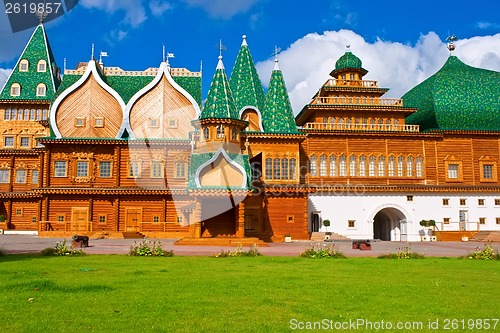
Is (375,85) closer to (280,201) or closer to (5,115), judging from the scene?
(280,201)

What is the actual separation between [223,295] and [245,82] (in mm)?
28482

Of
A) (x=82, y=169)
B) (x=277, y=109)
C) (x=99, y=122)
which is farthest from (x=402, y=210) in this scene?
(x=82, y=169)

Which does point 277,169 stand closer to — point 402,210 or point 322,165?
point 322,165

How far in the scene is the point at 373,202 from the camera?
117 ft

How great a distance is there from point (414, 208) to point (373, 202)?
3.06 meters

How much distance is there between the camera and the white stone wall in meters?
35.0

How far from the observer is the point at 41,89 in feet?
138

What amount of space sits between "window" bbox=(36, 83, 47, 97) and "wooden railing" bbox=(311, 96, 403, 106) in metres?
22.9

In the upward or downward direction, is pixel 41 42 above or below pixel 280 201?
above

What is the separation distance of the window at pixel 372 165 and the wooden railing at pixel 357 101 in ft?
15.5

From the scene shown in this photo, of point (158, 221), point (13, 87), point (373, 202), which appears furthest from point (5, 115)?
point (373, 202)

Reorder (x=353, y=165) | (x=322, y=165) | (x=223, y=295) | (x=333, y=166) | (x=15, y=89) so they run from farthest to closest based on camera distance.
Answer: (x=15, y=89), (x=353, y=165), (x=333, y=166), (x=322, y=165), (x=223, y=295)

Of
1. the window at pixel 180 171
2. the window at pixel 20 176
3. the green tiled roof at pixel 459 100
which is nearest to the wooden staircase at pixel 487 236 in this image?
the green tiled roof at pixel 459 100

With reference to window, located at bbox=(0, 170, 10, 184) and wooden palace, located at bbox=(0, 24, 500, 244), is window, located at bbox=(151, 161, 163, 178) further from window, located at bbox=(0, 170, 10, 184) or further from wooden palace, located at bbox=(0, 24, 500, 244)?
window, located at bbox=(0, 170, 10, 184)
